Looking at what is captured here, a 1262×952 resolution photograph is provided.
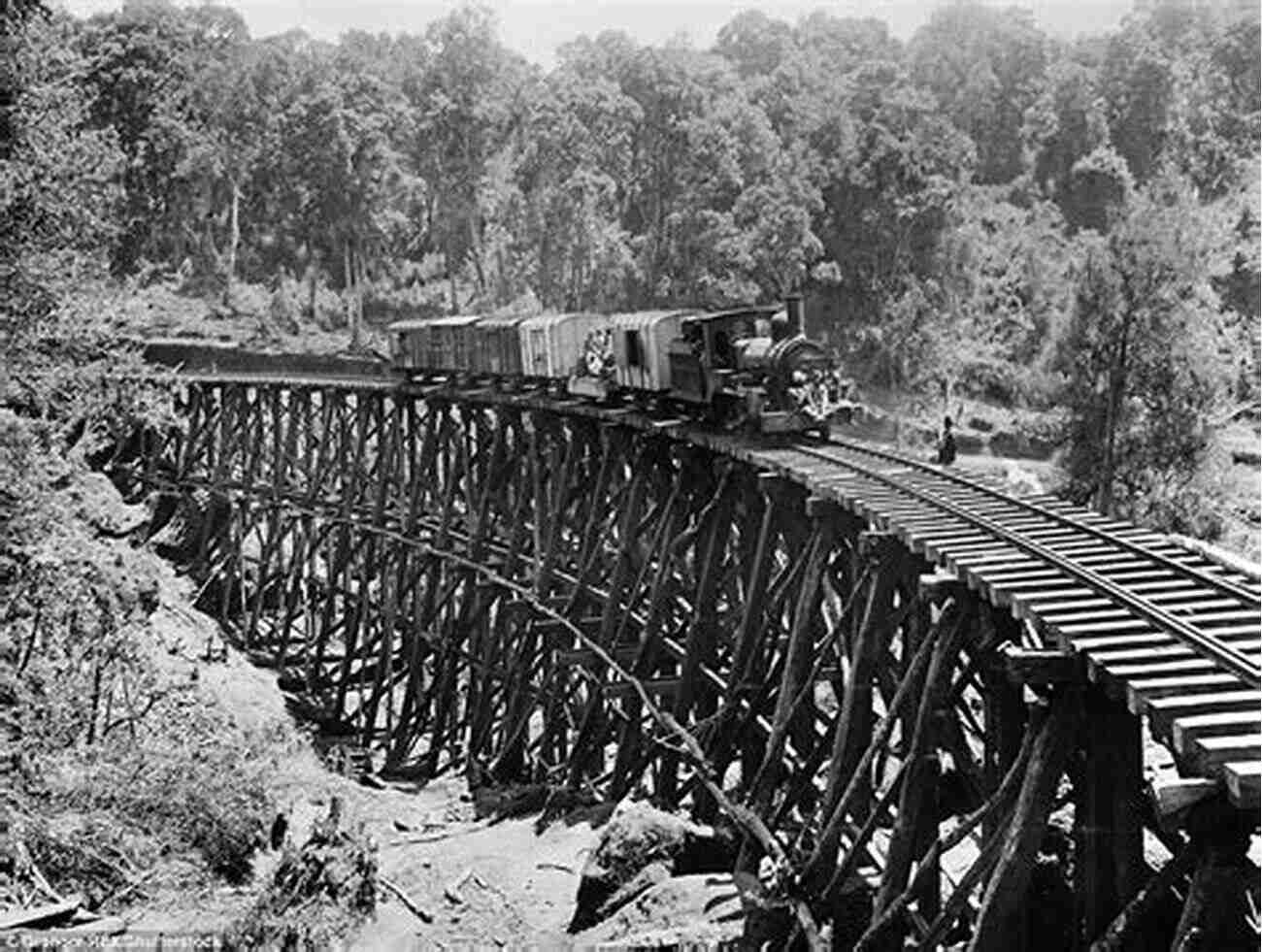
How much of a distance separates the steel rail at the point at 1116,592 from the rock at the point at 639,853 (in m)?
3.29

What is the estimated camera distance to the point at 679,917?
1059cm

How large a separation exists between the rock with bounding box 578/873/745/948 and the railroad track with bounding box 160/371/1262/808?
3008mm

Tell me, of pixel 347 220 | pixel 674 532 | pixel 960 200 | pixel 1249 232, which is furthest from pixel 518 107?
pixel 674 532

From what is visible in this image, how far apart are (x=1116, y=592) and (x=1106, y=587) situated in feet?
0.37

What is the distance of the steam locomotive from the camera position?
15359mm

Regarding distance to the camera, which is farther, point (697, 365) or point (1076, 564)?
point (697, 365)

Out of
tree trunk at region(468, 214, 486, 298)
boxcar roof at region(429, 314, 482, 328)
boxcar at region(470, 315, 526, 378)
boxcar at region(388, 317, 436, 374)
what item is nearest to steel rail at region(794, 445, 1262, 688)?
boxcar at region(470, 315, 526, 378)

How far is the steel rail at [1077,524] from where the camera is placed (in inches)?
331

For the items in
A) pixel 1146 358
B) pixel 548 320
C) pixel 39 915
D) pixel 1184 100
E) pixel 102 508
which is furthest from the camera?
pixel 1184 100

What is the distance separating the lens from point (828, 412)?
1542 centimetres

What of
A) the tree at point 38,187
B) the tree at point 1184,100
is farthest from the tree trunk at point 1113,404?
the tree at point 1184,100

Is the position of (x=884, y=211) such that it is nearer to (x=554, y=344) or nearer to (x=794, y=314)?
(x=554, y=344)

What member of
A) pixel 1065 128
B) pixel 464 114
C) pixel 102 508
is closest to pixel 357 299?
pixel 464 114

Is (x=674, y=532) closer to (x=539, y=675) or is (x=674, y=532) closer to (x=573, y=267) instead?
(x=539, y=675)
